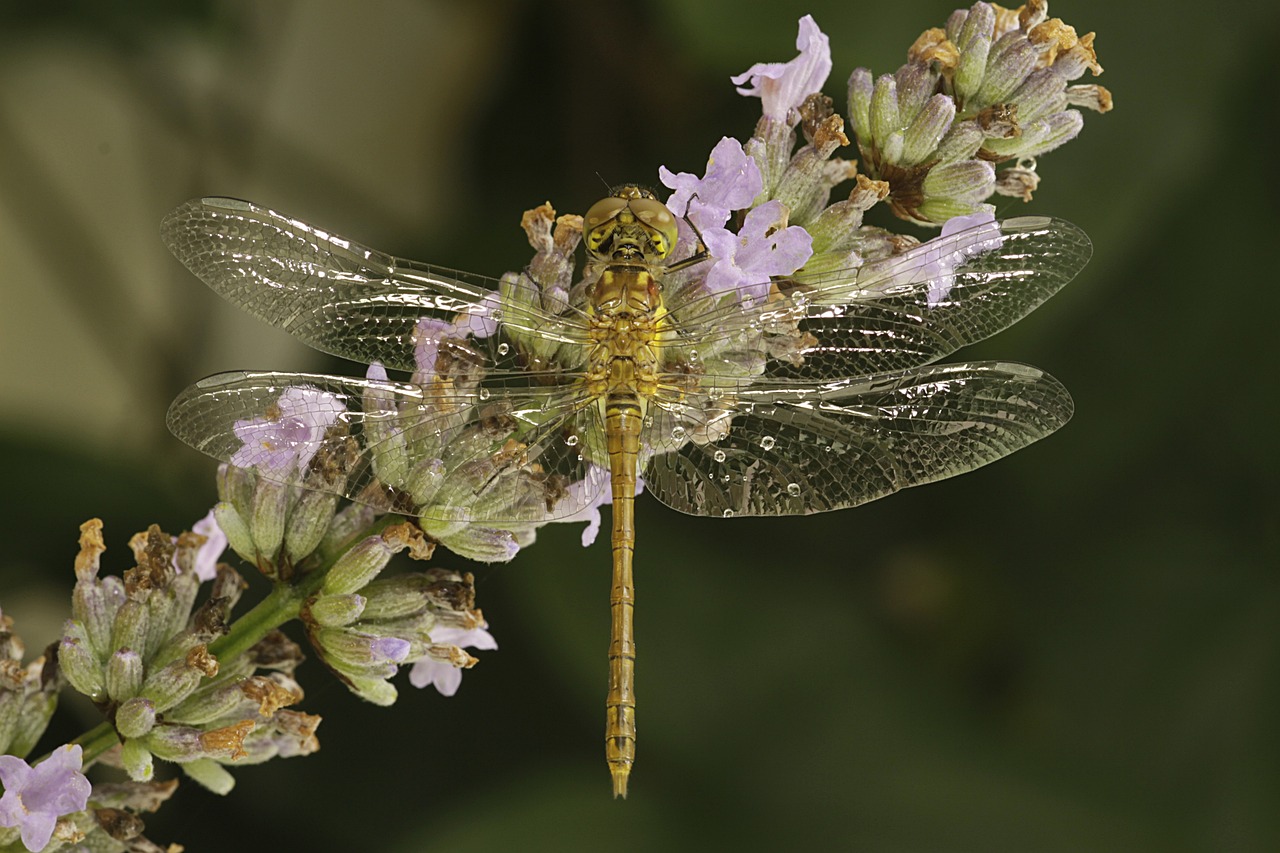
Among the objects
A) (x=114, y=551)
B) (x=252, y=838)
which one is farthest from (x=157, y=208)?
(x=252, y=838)

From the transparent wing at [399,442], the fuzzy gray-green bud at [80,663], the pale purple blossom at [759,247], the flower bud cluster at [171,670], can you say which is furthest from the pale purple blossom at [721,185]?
the fuzzy gray-green bud at [80,663]

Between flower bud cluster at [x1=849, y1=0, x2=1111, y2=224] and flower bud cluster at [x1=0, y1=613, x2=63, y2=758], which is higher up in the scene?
flower bud cluster at [x1=849, y1=0, x2=1111, y2=224]

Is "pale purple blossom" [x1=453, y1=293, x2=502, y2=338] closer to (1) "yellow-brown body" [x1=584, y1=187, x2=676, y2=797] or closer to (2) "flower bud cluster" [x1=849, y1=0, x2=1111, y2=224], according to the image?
(1) "yellow-brown body" [x1=584, y1=187, x2=676, y2=797]

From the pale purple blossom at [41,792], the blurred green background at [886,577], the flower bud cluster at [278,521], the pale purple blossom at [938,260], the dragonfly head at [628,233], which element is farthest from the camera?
the blurred green background at [886,577]

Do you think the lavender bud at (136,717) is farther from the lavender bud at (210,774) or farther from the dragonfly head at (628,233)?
the dragonfly head at (628,233)

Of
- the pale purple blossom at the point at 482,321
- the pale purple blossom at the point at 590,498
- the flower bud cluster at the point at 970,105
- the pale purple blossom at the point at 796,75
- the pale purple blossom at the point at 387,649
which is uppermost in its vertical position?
the pale purple blossom at the point at 796,75

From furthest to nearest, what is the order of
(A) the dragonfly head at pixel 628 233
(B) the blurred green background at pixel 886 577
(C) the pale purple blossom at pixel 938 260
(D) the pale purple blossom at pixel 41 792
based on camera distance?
1. (B) the blurred green background at pixel 886 577
2. (A) the dragonfly head at pixel 628 233
3. (C) the pale purple blossom at pixel 938 260
4. (D) the pale purple blossom at pixel 41 792

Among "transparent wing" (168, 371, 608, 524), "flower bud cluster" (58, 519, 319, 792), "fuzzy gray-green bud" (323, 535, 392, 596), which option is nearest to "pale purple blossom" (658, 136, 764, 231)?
"transparent wing" (168, 371, 608, 524)
